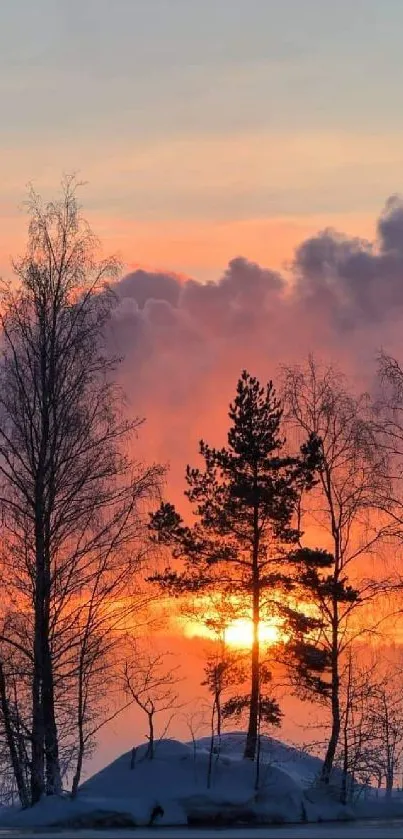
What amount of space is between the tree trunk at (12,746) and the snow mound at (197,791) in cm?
61

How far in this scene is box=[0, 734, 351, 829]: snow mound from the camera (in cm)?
3303

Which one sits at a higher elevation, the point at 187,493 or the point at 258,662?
the point at 187,493

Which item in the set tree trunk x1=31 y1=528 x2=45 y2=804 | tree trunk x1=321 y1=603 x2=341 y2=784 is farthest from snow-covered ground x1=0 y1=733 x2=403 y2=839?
tree trunk x1=31 y1=528 x2=45 y2=804

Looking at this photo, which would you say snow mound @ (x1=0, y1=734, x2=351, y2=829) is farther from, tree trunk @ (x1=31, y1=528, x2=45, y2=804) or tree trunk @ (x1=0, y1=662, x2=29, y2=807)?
tree trunk @ (x1=31, y1=528, x2=45, y2=804)

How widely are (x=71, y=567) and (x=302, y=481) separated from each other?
444 inches

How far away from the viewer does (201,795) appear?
114ft

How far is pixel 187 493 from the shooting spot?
40.1 metres

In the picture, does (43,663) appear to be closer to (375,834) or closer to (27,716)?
(27,716)

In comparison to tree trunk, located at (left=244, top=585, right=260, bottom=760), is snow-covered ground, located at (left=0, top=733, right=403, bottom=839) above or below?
below

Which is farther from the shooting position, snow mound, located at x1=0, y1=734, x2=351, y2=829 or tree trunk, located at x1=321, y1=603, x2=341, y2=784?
tree trunk, located at x1=321, y1=603, x2=341, y2=784

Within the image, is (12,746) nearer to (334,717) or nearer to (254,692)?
(254,692)

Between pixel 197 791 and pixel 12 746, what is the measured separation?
6.15m

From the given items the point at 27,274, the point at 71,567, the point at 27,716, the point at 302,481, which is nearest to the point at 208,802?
the point at 27,716

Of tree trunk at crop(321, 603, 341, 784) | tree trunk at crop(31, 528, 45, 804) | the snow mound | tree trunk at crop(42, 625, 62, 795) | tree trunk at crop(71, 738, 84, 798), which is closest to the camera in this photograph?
tree trunk at crop(31, 528, 45, 804)
